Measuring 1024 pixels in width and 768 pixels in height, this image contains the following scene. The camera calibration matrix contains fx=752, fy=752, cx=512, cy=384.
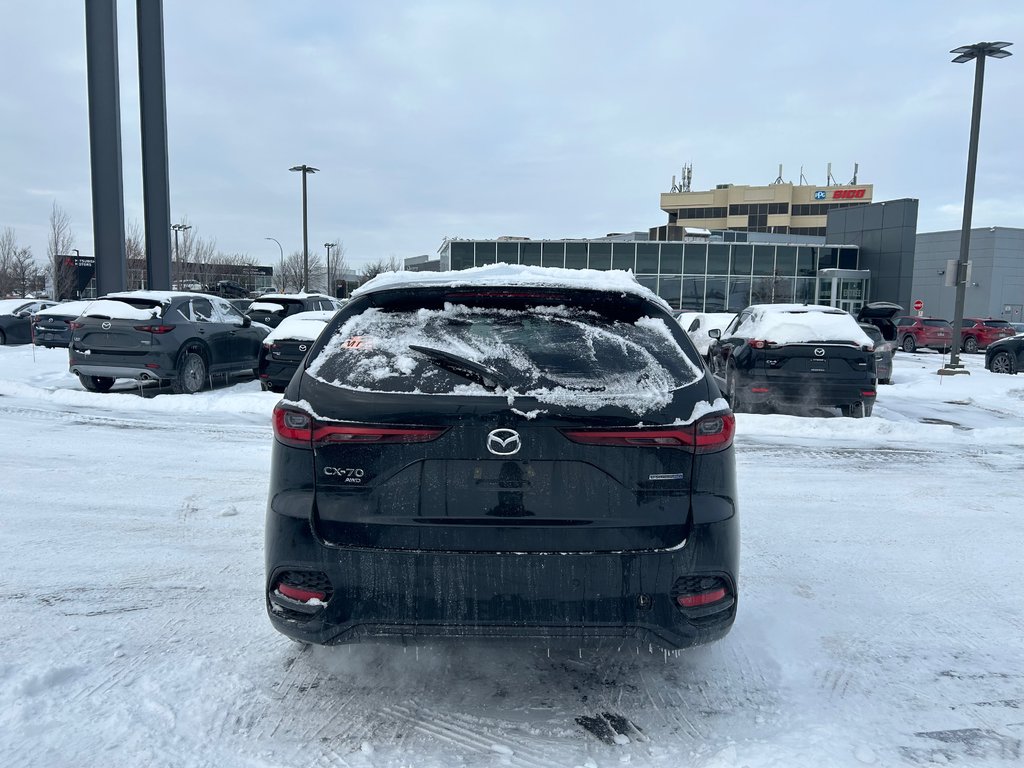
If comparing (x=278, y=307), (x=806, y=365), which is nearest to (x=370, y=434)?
(x=806, y=365)

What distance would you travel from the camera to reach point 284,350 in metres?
11.5

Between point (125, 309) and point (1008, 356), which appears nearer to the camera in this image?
point (125, 309)

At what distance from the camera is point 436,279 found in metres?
3.06

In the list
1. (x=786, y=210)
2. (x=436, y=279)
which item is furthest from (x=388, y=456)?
(x=786, y=210)

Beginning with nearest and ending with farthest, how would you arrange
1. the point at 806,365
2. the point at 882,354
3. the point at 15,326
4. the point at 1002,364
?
the point at 806,365 < the point at 882,354 < the point at 1002,364 < the point at 15,326

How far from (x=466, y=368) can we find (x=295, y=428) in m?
0.65

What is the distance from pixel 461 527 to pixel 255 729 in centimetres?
108

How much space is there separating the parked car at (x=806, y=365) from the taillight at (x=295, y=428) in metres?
8.09

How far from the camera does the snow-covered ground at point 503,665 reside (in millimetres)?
2652

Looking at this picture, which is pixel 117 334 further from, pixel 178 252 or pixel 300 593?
pixel 178 252

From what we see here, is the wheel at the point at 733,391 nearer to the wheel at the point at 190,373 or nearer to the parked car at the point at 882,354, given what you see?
the parked car at the point at 882,354

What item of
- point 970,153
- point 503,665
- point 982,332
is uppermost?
point 970,153

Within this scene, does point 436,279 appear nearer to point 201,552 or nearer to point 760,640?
point 760,640

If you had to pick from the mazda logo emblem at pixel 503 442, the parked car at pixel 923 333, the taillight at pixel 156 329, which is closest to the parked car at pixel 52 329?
the taillight at pixel 156 329
